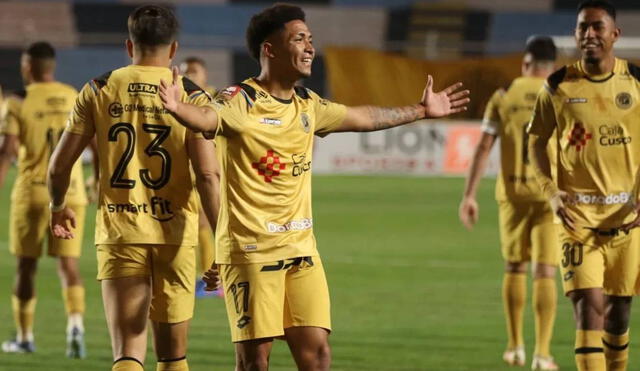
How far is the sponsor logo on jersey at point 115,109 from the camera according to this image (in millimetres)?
6391

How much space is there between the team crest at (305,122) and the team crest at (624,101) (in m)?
2.29

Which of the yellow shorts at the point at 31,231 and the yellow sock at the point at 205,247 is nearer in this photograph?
the yellow shorts at the point at 31,231

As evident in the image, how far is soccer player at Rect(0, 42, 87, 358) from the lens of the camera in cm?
991

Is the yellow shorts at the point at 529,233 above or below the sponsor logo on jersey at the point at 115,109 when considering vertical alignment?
below

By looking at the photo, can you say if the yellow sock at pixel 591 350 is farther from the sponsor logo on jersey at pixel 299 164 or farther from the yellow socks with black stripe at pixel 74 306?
the yellow socks with black stripe at pixel 74 306

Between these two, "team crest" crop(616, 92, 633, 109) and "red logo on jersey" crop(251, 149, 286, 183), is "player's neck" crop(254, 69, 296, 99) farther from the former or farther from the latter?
"team crest" crop(616, 92, 633, 109)

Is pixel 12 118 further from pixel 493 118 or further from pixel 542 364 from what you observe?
pixel 542 364

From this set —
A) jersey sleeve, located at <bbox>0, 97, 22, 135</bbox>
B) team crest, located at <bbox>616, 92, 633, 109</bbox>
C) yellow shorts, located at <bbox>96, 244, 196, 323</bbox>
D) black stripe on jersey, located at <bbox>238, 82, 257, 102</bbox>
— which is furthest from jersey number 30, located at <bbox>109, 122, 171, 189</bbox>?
jersey sleeve, located at <bbox>0, 97, 22, 135</bbox>

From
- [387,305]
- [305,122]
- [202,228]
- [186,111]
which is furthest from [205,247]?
[186,111]

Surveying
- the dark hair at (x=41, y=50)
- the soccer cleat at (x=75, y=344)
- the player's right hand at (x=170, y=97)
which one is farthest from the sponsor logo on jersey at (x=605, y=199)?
the dark hair at (x=41, y=50)

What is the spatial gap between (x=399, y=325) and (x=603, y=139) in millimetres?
4196

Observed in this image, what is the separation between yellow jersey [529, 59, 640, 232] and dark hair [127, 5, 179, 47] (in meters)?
2.43

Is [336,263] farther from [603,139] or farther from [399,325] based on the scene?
[603,139]

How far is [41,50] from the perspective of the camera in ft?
32.5
